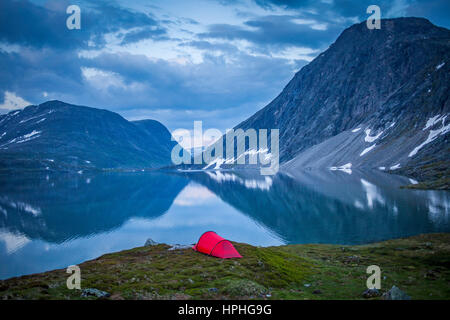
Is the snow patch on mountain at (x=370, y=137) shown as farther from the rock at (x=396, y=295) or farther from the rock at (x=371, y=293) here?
the rock at (x=396, y=295)

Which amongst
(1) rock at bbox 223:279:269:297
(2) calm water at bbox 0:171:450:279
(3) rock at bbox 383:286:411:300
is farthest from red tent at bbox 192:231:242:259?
(2) calm water at bbox 0:171:450:279

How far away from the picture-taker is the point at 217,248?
89.0 feet

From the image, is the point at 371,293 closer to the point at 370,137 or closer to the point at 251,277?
the point at 251,277

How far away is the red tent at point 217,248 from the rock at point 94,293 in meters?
11.2

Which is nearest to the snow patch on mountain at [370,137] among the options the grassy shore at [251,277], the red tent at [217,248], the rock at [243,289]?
the grassy shore at [251,277]

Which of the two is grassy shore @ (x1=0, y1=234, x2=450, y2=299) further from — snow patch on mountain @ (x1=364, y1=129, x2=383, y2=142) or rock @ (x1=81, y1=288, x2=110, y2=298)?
snow patch on mountain @ (x1=364, y1=129, x2=383, y2=142)

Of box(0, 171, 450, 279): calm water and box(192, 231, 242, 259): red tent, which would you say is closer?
box(192, 231, 242, 259): red tent

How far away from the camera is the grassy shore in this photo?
17.5 metres

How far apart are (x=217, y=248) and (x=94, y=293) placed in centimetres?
1202

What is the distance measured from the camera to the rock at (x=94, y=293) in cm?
1694

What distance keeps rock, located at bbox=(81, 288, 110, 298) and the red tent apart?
36.9 ft
